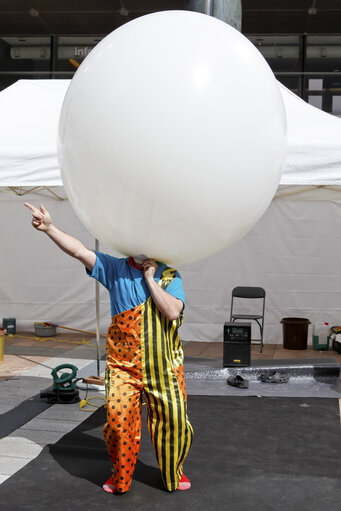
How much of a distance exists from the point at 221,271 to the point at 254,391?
2653 millimetres

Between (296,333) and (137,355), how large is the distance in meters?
4.75

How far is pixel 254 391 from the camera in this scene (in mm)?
5133

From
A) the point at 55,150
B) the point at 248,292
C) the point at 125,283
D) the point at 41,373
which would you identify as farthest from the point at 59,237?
the point at 248,292

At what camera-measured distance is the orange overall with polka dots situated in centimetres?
279

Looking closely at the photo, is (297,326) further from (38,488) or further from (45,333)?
(38,488)

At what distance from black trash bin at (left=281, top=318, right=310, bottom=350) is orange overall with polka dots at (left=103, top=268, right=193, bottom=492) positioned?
180 inches

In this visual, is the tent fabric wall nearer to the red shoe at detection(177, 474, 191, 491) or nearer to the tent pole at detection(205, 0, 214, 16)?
the tent pole at detection(205, 0, 214, 16)

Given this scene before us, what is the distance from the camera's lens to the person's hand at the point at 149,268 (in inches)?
106

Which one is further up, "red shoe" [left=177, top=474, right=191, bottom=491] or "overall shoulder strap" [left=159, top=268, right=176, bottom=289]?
"overall shoulder strap" [left=159, top=268, right=176, bottom=289]

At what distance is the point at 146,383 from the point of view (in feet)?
9.18

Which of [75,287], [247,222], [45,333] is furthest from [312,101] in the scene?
[247,222]

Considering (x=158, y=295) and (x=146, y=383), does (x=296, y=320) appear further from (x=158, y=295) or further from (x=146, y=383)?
(x=158, y=295)

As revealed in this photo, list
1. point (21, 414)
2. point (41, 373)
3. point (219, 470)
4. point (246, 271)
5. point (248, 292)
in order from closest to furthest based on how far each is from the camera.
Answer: point (219, 470), point (21, 414), point (41, 373), point (248, 292), point (246, 271)

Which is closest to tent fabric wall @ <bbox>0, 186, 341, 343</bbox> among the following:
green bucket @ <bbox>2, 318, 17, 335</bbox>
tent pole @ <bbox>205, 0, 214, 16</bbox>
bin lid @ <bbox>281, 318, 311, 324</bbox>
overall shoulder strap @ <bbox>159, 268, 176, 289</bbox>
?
bin lid @ <bbox>281, 318, 311, 324</bbox>
